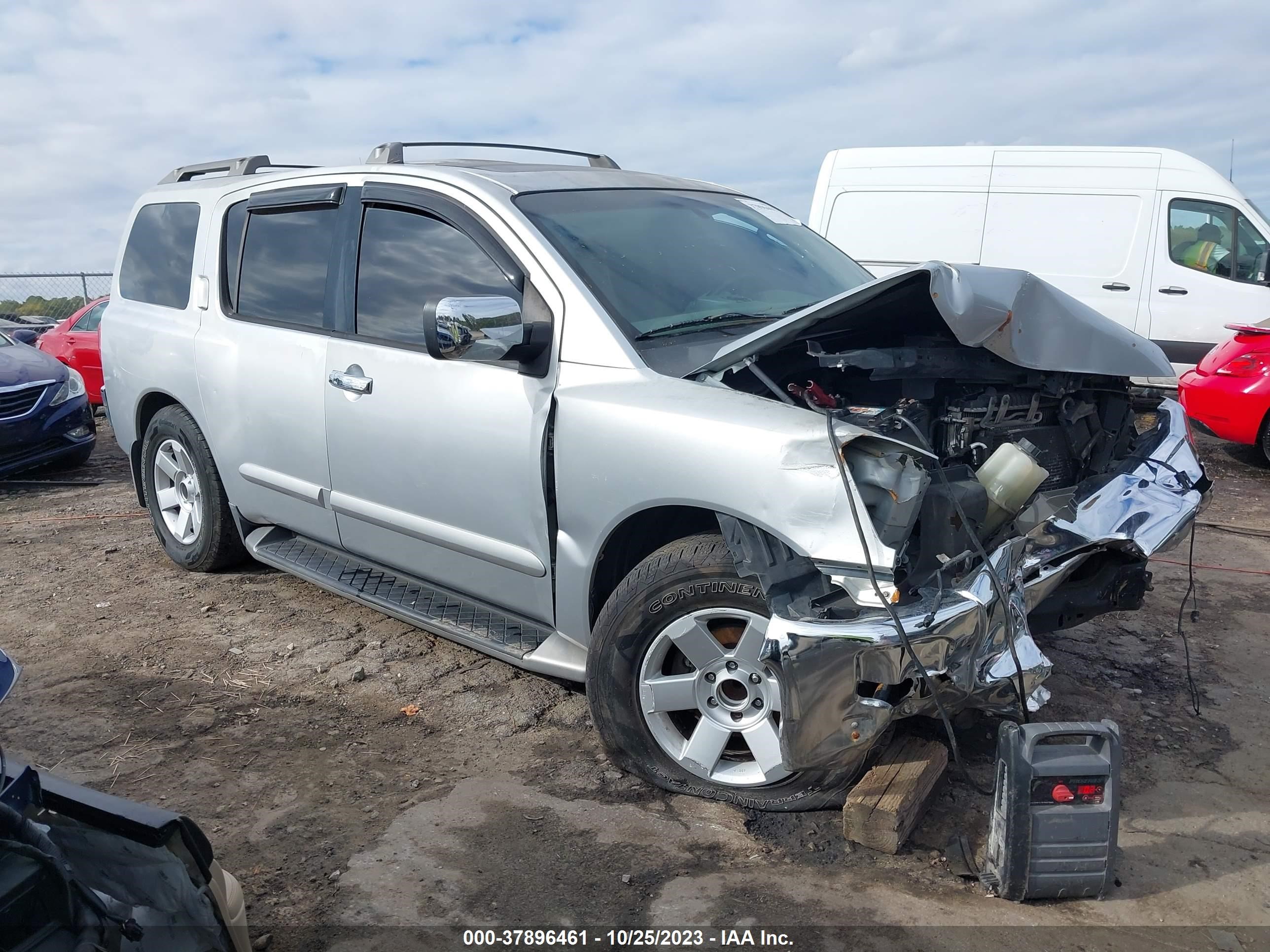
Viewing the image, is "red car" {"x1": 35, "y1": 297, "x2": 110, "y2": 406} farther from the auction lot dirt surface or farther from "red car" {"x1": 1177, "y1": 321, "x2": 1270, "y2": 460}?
"red car" {"x1": 1177, "y1": 321, "x2": 1270, "y2": 460}

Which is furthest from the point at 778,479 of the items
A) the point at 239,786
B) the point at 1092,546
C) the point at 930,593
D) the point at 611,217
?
the point at 239,786

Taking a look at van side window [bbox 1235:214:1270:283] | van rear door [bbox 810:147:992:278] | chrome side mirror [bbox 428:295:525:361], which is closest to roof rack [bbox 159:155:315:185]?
chrome side mirror [bbox 428:295:525:361]

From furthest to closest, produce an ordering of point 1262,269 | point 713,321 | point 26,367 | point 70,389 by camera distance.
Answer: point 1262,269 < point 70,389 < point 26,367 < point 713,321

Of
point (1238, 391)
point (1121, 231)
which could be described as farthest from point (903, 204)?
point (1238, 391)

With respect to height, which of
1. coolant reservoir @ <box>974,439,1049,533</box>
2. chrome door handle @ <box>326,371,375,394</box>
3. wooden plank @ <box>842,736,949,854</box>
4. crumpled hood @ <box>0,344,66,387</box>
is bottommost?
wooden plank @ <box>842,736,949,854</box>

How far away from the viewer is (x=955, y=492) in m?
2.84

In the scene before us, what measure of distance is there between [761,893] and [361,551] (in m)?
2.21

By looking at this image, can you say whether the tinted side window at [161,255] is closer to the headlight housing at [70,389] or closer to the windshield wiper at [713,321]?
the windshield wiper at [713,321]

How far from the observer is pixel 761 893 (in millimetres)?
2607

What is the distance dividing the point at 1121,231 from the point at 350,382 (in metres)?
7.42

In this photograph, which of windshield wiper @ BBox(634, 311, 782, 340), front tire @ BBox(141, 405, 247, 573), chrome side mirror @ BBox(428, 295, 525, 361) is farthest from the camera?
front tire @ BBox(141, 405, 247, 573)

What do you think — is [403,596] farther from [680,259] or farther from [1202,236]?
[1202,236]

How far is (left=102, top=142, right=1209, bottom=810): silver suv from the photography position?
2.62 m

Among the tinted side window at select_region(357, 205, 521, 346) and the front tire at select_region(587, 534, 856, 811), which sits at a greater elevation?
the tinted side window at select_region(357, 205, 521, 346)
